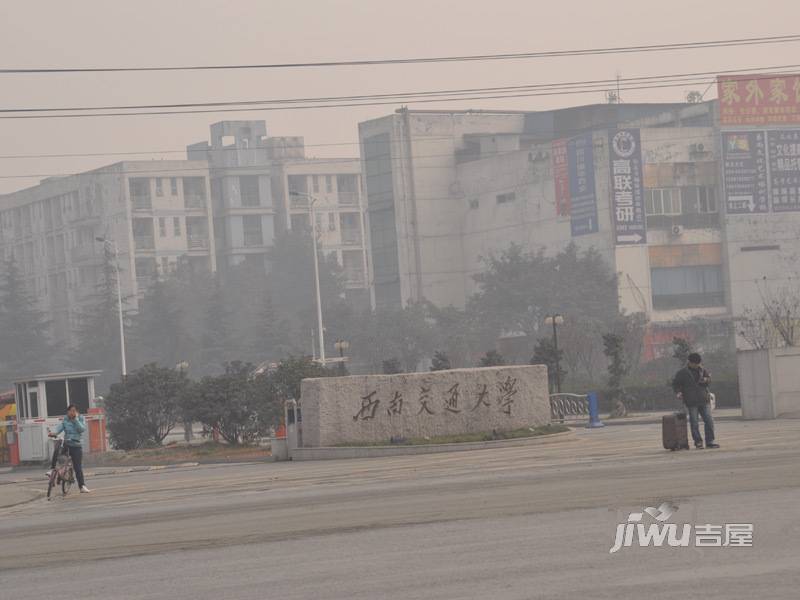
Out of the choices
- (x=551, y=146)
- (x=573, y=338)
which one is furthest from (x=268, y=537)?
(x=551, y=146)

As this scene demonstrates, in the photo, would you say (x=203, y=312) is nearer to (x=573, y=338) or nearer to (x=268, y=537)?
(x=573, y=338)

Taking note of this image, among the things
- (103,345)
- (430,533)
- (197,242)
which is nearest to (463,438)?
(430,533)

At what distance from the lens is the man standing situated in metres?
23.4

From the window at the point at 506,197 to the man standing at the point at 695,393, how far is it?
87.3 m

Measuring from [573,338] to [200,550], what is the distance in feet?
217

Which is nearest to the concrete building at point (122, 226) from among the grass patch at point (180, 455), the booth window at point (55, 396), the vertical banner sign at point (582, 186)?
the vertical banner sign at point (582, 186)

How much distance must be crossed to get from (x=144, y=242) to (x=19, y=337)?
25.6 m

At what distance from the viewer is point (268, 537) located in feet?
46.5

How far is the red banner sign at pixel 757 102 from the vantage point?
97.6m

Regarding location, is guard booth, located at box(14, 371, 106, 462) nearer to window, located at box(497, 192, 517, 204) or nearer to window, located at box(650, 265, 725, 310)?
window, located at box(650, 265, 725, 310)

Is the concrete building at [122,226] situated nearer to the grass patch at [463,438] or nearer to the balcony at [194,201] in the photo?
the balcony at [194,201]

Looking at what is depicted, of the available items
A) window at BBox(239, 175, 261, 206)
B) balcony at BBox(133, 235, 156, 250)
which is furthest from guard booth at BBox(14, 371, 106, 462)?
window at BBox(239, 175, 261, 206)

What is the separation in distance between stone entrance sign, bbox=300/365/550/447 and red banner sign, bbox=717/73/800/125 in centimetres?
7093

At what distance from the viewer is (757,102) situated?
9788cm
